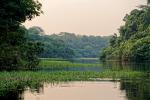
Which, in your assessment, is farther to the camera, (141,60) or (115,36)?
(115,36)

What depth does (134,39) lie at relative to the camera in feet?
383

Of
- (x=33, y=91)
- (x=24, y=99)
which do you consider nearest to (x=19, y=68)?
(x=33, y=91)

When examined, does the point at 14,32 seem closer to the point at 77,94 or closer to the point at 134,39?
the point at 77,94

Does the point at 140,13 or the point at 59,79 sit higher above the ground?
the point at 140,13

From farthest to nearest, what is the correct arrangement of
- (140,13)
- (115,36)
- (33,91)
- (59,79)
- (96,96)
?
(115,36)
(140,13)
(59,79)
(33,91)
(96,96)

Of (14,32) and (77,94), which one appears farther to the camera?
(14,32)

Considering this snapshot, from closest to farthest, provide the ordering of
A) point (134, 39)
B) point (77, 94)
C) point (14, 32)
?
point (77, 94), point (14, 32), point (134, 39)

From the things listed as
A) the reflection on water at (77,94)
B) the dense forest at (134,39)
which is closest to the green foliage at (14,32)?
the reflection on water at (77,94)

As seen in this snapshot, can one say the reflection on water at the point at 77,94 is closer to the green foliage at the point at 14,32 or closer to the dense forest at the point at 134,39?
the green foliage at the point at 14,32

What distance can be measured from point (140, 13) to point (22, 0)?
9018cm

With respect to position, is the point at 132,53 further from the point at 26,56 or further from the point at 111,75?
the point at 111,75

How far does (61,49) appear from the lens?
162 meters

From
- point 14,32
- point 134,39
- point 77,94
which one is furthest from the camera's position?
point 134,39

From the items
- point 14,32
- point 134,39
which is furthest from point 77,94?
point 134,39
